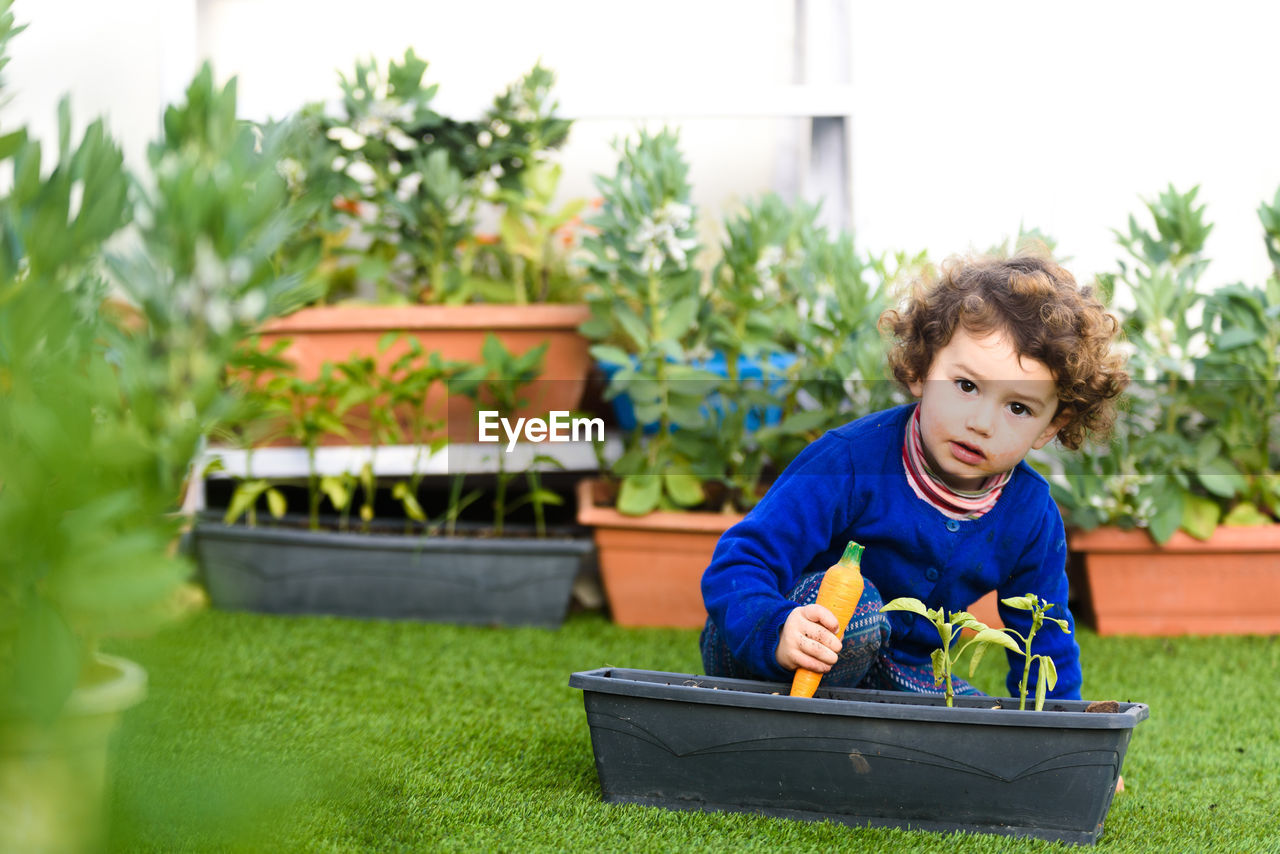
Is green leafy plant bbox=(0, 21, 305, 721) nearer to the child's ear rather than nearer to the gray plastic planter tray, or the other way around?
the child's ear

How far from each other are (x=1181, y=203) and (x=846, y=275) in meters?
0.70

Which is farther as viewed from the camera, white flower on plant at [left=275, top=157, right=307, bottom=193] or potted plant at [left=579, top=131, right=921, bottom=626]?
white flower on plant at [left=275, top=157, right=307, bottom=193]

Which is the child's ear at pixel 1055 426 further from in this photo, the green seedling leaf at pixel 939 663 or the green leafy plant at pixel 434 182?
the green leafy plant at pixel 434 182

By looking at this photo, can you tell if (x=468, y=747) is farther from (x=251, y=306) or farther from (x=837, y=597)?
(x=251, y=306)

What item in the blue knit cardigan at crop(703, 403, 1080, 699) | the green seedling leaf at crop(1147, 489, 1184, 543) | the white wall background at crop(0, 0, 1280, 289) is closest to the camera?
the blue knit cardigan at crop(703, 403, 1080, 699)

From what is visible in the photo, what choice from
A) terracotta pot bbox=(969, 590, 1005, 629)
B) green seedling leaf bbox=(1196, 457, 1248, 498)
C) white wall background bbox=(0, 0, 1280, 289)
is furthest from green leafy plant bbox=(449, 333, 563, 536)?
green seedling leaf bbox=(1196, 457, 1248, 498)

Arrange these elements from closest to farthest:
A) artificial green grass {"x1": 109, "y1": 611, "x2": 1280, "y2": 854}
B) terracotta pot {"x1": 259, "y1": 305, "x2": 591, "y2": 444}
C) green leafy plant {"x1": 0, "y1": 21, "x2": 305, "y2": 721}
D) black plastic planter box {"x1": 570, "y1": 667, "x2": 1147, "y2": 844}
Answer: green leafy plant {"x1": 0, "y1": 21, "x2": 305, "y2": 721} < artificial green grass {"x1": 109, "y1": 611, "x2": 1280, "y2": 854} < black plastic planter box {"x1": 570, "y1": 667, "x2": 1147, "y2": 844} < terracotta pot {"x1": 259, "y1": 305, "x2": 591, "y2": 444}

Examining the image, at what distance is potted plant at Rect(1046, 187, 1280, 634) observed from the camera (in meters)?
2.18

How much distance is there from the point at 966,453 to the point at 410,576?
1.26 meters

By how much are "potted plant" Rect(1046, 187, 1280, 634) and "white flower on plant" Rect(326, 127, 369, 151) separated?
5.46 feet

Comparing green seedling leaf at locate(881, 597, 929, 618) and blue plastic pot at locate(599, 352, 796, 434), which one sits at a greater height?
blue plastic pot at locate(599, 352, 796, 434)

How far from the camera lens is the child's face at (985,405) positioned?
52.9 inches

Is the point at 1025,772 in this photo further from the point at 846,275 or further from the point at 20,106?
the point at 20,106

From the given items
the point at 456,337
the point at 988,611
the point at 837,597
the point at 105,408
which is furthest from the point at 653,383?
the point at 105,408
